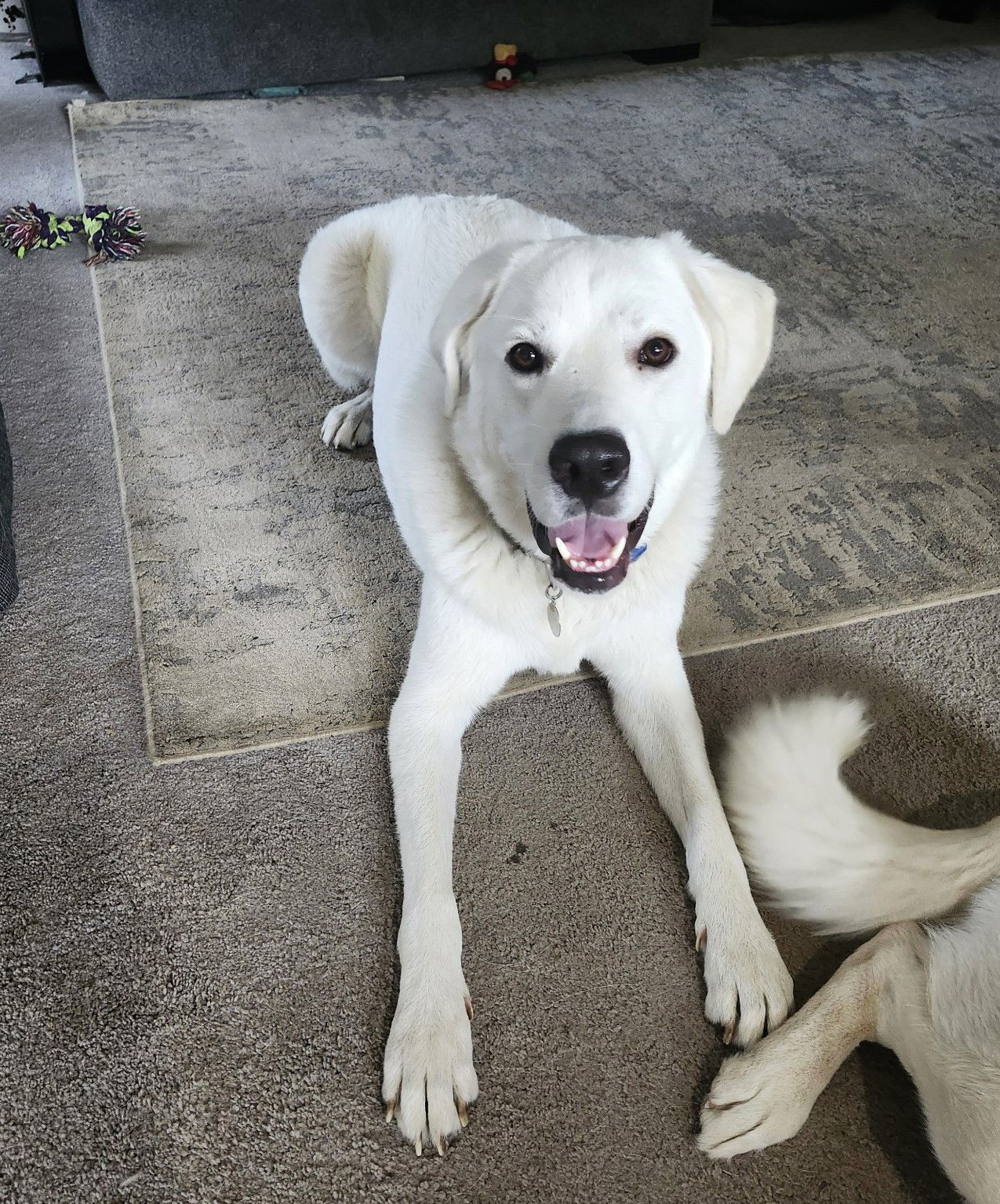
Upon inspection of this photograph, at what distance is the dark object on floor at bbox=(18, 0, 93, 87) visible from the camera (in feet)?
13.1

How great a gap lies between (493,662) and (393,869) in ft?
1.15

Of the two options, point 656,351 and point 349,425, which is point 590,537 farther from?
point 349,425

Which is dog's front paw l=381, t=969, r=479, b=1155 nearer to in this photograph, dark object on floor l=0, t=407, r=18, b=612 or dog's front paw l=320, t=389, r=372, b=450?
dark object on floor l=0, t=407, r=18, b=612

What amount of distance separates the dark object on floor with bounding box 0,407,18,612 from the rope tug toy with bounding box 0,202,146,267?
1.17 m

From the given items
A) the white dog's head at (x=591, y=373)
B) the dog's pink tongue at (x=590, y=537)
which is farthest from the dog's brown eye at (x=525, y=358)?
the dog's pink tongue at (x=590, y=537)

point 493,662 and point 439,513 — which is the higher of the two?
point 439,513

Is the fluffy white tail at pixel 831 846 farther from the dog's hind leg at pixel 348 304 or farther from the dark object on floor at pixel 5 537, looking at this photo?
the dark object on floor at pixel 5 537

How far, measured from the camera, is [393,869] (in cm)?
139

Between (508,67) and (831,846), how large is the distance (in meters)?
4.21

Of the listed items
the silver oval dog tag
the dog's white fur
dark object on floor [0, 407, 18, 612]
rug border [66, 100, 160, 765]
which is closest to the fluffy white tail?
the dog's white fur

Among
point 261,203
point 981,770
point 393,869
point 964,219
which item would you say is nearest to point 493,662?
point 393,869

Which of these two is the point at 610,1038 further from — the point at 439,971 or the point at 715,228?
the point at 715,228

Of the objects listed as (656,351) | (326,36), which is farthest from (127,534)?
(326,36)

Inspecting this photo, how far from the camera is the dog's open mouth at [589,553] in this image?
4.20ft
